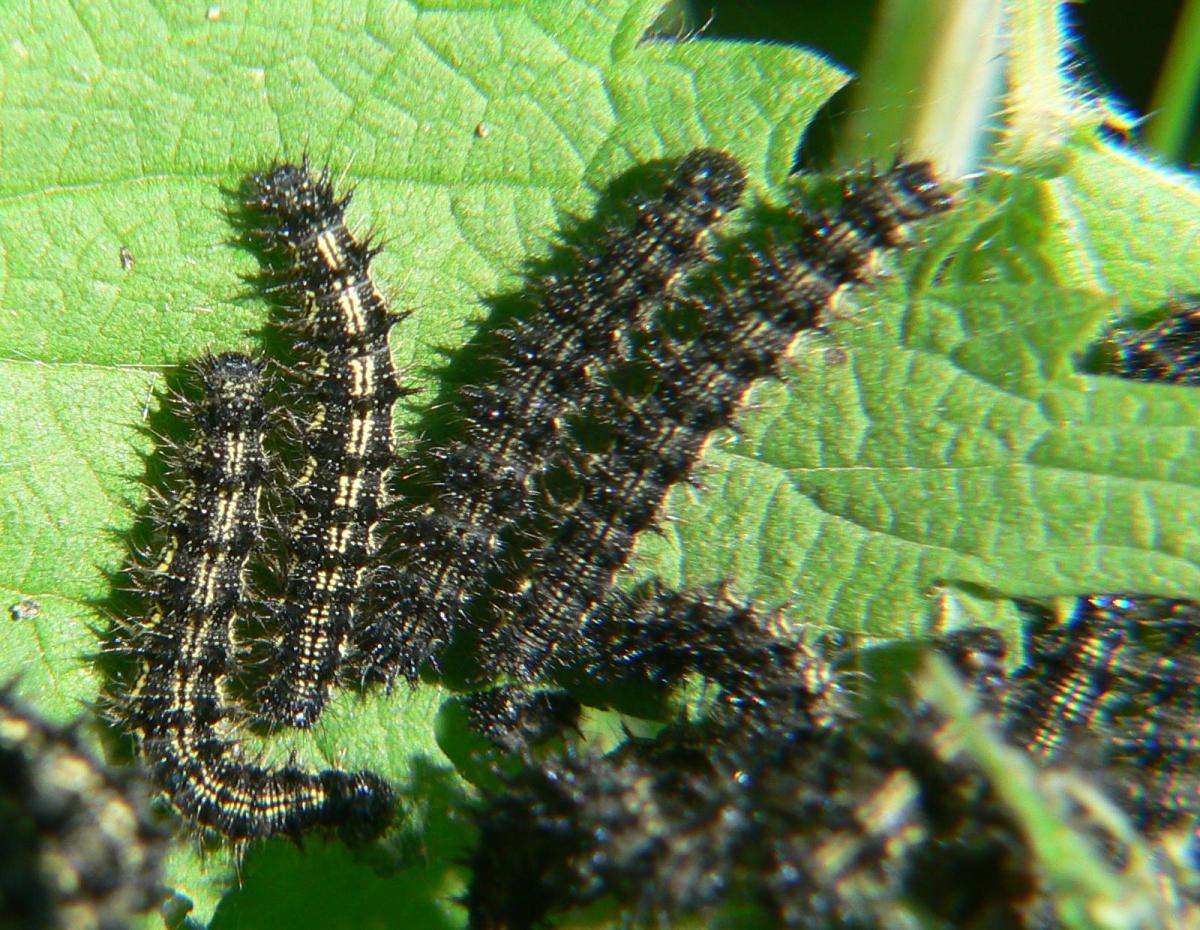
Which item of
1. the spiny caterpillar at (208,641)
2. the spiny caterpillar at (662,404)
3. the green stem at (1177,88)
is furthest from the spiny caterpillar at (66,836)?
the green stem at (1177,88)

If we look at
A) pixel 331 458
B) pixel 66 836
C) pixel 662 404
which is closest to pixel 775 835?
pixel 662 404

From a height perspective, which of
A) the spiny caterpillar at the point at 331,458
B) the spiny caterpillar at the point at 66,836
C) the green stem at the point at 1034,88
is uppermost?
the green stem at the point at 1034,88

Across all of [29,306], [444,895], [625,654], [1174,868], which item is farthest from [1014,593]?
[29,306]

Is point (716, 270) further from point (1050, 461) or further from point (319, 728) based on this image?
point (319, 728)

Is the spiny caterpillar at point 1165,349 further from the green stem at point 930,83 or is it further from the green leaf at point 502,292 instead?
the green stem at point 930,83

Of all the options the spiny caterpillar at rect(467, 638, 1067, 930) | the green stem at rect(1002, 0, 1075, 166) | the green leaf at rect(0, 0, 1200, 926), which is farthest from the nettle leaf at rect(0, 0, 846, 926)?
the spiny caterpillar at rect(467, 638, 1067, 930)

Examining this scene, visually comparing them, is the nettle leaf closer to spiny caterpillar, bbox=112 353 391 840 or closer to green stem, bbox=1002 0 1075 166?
spiny caterpillar, bbox=112 353 391 840

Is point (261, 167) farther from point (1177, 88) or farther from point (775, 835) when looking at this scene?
point (1177, 88)
